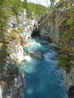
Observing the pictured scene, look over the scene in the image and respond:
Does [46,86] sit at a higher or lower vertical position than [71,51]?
lower

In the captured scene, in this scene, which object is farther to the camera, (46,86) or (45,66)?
(45,66)

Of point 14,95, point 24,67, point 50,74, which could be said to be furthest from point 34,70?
Result: point 14,95

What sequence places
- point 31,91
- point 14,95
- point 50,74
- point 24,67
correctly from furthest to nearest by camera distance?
point 24,67, point 50,74, point 31,91, point 14,95

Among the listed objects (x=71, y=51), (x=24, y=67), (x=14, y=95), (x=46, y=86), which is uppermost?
(x=71, y=51)

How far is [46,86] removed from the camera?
1020 centimetres

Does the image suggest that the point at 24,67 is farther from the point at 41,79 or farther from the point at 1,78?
the point at 1,78

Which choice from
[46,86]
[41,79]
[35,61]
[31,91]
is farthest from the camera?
[35,61]

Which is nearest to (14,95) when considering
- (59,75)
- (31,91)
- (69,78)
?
(31,91)

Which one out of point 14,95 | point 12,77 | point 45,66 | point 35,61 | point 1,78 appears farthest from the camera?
point 35,61

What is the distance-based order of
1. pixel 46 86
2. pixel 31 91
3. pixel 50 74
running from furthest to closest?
pixel 50 74 → pixel 46 86 → pixel 31 91

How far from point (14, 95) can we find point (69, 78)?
6548 millimetres

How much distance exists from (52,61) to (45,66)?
2.74m

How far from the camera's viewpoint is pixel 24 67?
13641 mm

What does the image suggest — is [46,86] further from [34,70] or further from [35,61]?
[35,61]
